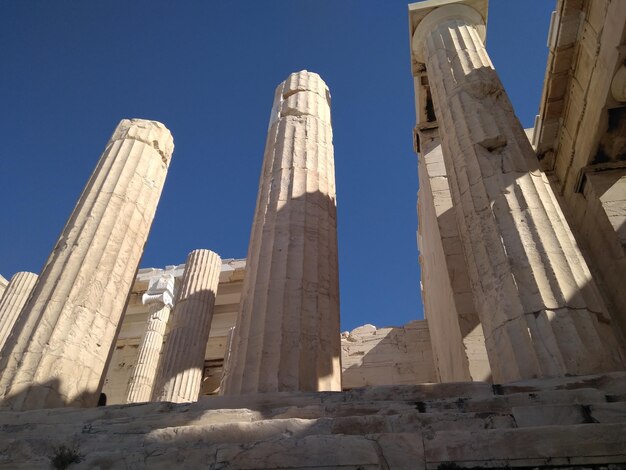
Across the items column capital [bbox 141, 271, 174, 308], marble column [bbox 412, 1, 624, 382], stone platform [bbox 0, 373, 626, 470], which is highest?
column capital [bbox 141, 271, 174, 308]

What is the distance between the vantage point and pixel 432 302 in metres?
14.7

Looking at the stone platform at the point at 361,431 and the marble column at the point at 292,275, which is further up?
the marble column at the point at 292,275

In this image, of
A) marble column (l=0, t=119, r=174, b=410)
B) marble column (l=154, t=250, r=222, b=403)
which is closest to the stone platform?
marble column (l=0, t=119, r=174, b=410)

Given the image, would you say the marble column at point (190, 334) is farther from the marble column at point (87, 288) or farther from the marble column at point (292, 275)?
the marble column at point (292, 275)

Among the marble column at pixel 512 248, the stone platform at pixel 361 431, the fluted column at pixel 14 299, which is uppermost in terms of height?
the fluted column at pixel 14 299

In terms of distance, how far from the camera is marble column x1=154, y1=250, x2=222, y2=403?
15.0 m

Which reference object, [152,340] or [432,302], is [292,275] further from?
[152,340]

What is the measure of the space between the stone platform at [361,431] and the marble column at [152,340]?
13.4m

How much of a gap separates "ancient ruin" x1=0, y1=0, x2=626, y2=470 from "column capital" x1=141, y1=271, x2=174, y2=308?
8905 millimetres

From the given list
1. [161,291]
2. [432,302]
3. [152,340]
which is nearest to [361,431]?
[432,302]

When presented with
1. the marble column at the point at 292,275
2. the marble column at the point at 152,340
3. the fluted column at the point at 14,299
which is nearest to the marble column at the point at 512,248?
the marble column at the point at 292,275

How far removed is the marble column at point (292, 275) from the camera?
21.7 feet

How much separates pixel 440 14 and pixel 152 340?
1633 centimetres

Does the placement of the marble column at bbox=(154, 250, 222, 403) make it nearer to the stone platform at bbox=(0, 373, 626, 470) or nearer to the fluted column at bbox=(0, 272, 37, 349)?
the fluted column at bbox=(0, 272, 37, 349)
